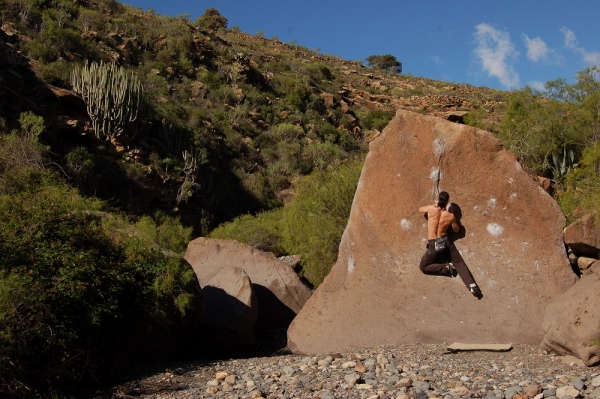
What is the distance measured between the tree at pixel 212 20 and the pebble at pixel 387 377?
42.9m

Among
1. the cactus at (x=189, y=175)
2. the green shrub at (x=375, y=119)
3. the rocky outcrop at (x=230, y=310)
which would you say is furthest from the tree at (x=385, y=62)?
the rocky outcrop at (x=230, y=310)

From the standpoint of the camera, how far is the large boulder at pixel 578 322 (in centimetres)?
643

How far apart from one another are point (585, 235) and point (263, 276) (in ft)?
20.5

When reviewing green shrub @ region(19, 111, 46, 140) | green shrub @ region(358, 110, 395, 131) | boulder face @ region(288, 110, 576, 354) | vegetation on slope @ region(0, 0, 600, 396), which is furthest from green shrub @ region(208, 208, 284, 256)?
green shrub @ region(358, 110, 395, 131)

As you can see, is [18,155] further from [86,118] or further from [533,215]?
[533,215]

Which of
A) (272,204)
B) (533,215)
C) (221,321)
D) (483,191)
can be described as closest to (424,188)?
(483,191)

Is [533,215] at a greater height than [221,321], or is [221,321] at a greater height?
[533,215]

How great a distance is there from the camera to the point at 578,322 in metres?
6.64

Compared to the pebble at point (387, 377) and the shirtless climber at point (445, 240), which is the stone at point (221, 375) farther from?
the shirtless climber at point (445, 240)

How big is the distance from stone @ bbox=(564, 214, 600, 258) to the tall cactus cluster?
51.5 feet

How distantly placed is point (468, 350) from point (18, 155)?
12.6 meters

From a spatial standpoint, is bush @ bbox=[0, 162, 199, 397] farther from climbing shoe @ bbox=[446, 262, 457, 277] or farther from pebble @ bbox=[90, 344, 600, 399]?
climbing shoe @ bbox=[446, 262, 457, 277]

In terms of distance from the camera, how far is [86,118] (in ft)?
65.4

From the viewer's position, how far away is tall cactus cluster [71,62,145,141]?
19.8 m
